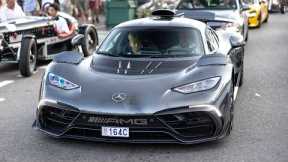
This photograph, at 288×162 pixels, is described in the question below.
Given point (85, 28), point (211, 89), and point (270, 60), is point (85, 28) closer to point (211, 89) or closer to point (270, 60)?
point (270, 60)

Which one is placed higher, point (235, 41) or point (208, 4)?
point (235, 41)

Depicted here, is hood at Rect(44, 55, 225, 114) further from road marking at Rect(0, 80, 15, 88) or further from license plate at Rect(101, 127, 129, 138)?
road marking at Rect(0, 80, 15, 88)

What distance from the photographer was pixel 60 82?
6.41m

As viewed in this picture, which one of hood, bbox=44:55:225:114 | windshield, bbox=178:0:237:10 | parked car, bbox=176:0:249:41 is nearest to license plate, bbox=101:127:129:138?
hood, bbox=44:55:225:114

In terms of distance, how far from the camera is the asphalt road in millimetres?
5895

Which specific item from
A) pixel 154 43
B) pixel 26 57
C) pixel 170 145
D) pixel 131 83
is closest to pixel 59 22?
pixel 26 57

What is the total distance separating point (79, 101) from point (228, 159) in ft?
5.09

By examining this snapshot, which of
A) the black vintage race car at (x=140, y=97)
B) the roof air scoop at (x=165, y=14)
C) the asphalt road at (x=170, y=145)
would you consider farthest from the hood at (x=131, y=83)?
the roof air scoop at (x=165, y=14)

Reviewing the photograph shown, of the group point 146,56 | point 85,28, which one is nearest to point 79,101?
point 146,56

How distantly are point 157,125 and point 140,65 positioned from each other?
1041 mm

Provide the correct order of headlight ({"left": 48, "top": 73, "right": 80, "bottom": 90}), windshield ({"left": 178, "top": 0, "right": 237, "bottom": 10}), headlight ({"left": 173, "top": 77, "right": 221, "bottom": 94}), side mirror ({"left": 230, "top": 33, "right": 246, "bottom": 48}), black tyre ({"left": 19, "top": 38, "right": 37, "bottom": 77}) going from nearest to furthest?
1. headlight ({"left": 173, "top": 77, "right": 221, "bottom": 94})
2. headlight ({"left": 48, "top": 73, "right": 80, "bottom": 90})
3. side mirror ({"left": 230, "top": 33, "right": 246, "bottom": 48})
4. black tyre ({"left": 19, "top": 38, "right": 37, "bottom": 77})
5. windshield ({"left": 178, "top": 0, "right": 237, "bottom": 10})

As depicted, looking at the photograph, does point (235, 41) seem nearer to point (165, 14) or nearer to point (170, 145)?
point (165, 14)

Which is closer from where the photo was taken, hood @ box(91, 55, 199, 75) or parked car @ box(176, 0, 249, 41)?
hood @ box(91, 55, 199, 75)

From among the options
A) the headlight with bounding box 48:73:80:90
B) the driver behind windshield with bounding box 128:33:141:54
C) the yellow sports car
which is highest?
the driver behind windshield with bounding box 128:33:141:54
